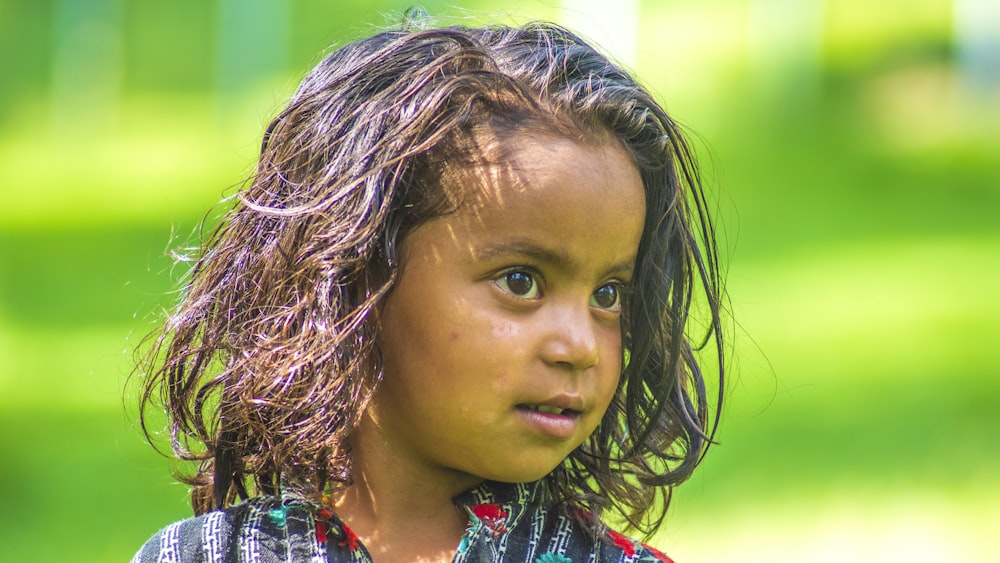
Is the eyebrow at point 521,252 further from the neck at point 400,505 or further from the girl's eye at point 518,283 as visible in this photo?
the neck at point 400,505

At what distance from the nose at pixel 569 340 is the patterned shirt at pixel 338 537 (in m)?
0.22

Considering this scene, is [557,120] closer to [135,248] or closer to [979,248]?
[979,248]

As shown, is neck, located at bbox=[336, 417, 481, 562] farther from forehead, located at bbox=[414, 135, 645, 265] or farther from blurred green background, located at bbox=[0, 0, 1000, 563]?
blurred green background, located at bbox=[0, 0, 1000, 563]

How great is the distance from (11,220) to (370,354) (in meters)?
4.67

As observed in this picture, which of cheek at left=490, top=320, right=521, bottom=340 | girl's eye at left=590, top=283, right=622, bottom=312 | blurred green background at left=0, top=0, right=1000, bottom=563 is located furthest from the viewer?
blurred green background at left=0, top=0, right=1000, bottom=563

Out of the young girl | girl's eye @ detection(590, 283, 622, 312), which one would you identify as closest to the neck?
the young girl

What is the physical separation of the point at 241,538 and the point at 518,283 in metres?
0.46

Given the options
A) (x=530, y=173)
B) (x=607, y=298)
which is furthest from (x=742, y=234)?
(x=530, y=173)

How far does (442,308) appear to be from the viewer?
1.62 meters

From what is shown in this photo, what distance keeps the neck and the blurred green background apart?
1.11 meters

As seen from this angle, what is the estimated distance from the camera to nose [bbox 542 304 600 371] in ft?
5.24

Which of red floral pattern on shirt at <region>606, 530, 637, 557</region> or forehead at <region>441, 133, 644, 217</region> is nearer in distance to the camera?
forehead at <region>441, 133, 644, 217</region>

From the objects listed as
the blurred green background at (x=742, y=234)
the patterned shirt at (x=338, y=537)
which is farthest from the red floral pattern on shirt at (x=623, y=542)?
the blurred green background at (x=742, y=234)

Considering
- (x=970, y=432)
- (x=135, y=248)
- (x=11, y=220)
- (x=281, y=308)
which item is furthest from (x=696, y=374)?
(x=11, y=220)
